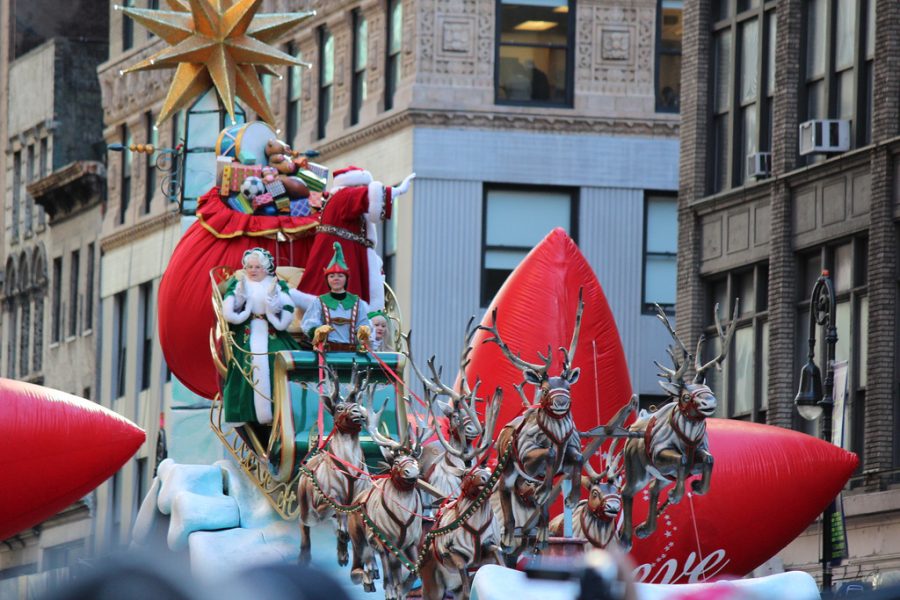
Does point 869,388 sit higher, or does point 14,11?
point 14,11

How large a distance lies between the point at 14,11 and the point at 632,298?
86.0 feet

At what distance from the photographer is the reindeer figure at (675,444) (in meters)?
18.8

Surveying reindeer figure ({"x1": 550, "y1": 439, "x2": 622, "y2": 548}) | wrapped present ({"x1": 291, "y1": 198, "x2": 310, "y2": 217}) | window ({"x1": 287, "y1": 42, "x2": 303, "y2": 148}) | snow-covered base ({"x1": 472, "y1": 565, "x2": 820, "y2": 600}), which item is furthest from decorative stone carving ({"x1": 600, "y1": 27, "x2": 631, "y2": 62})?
snow-covered base ({"x1": 472, "y1": 565, "x2": 820, "y2": 600})

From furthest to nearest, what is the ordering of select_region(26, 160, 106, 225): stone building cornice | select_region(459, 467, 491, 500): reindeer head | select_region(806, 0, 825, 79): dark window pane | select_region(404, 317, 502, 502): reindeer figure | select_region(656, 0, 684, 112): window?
select_region(26, 160, 106, 225): stone building cornice, select_region(656, 0, 684, 112): window, select_region(806, 0, 825, 79): dark window pane, select_region(404, 317, 502, 502): reindeer figure, select_region(459, 467, 491, 500): reindeer head

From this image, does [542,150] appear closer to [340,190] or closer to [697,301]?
[697,301]

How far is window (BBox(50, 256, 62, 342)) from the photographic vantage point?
61562 millimetres

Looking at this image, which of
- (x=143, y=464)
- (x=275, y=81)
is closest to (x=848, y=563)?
(x=275, y=81)

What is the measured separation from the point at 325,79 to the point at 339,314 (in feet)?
86.3

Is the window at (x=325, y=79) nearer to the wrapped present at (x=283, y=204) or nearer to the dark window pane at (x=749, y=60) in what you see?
the dark window pane at (x=749, y=60)

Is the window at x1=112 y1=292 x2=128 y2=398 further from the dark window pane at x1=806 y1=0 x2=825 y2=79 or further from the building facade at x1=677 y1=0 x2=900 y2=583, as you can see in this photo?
the dark window pane at x1=806 y1=0 x2=825 y2=79

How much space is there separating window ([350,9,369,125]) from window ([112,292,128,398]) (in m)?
11.7

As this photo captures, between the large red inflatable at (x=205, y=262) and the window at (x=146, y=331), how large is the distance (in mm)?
30581

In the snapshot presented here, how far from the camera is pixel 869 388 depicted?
32156 mm

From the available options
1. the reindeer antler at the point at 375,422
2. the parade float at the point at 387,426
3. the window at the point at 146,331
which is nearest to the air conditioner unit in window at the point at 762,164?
the parade float at the point at 387,426
